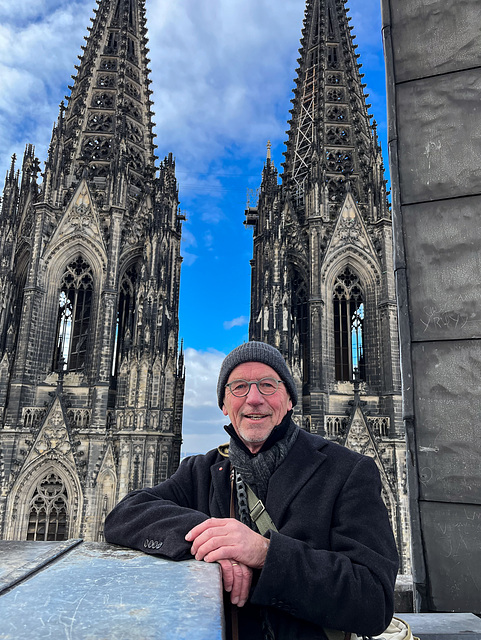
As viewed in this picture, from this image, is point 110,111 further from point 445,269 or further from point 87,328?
point 445,269

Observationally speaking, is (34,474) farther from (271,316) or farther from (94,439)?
(271,316)

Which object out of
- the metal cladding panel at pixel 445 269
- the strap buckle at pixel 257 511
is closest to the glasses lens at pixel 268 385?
the strap buckle at pixel 257 511

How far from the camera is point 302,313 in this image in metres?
23.7

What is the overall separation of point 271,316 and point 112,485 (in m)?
9.30

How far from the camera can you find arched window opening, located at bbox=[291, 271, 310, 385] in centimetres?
2325

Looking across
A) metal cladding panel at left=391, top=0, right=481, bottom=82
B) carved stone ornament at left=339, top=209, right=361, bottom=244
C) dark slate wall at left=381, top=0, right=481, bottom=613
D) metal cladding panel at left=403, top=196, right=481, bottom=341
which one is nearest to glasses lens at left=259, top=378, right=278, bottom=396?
dark slate wall at left=381, top=0, right=481, bottom=613

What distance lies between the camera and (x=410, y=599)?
16.9 feet

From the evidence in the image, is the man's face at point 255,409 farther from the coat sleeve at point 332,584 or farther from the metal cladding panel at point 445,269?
the metal cladding panel at point 445,269

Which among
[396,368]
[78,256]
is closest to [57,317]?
[78,256]

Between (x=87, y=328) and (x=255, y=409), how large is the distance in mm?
21293

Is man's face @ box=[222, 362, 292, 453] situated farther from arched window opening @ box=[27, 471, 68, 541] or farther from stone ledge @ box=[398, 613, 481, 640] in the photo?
arched window opening @ box=[27, 471, 68, 541]

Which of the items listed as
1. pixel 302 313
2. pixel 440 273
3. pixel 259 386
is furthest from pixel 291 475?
pixel 302 313

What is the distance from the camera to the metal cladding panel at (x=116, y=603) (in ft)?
3.50

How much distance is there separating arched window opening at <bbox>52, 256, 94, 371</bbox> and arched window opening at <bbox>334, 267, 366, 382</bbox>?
36.6 feet
